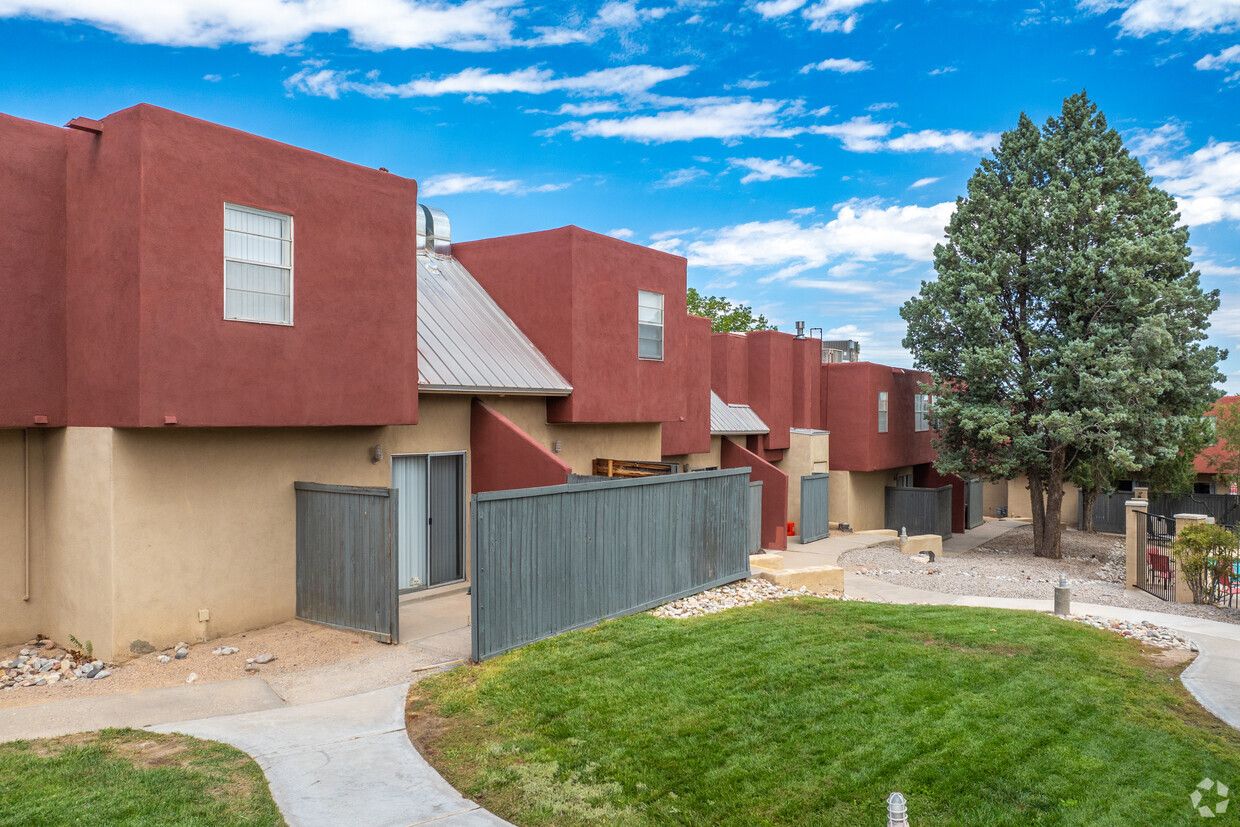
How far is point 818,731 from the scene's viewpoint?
6621 millimetres

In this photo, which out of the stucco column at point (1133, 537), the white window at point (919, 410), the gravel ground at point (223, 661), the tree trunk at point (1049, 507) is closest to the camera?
the gravel ground at point (223, 661)

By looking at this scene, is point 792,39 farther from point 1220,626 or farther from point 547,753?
point 547,753

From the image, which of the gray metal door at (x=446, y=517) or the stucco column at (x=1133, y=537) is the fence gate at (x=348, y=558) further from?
the stucco column at (x=1133, y=537)

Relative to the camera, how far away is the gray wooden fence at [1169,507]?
28625mm

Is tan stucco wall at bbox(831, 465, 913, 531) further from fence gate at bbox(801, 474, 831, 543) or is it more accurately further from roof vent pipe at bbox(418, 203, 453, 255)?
roof vent pipe at bbox(418, 203, 453, 255)

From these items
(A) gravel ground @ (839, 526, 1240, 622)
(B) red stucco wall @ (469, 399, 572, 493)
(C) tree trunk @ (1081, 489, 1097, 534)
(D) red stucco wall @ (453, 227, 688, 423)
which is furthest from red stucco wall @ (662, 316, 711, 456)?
(C) tree trunk @ (1081, 489, 1097, 534)

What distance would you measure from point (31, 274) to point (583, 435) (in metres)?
9.54

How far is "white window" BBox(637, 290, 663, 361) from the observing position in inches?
669

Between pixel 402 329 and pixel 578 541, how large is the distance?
13.3ft

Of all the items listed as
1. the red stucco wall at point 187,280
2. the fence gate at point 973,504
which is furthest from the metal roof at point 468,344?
the fence gate at point 973,504

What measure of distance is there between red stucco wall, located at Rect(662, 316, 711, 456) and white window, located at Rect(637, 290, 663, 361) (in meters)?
2.65

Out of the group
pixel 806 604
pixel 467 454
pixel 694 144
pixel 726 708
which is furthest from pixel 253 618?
pixel 694 144

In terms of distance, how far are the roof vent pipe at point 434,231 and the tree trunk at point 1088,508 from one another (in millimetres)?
27840

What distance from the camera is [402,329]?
1136 cm
